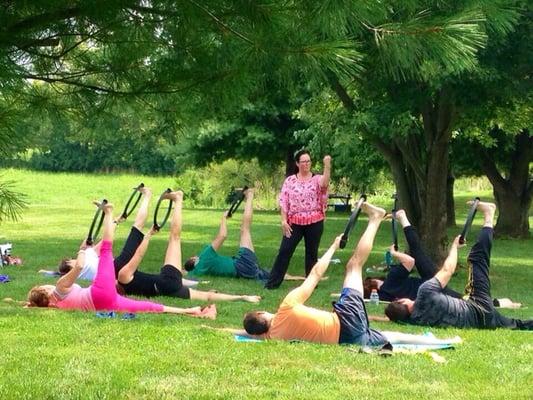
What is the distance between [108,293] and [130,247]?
1246 millimetres

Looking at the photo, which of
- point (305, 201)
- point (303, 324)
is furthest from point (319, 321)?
point (305, 201)

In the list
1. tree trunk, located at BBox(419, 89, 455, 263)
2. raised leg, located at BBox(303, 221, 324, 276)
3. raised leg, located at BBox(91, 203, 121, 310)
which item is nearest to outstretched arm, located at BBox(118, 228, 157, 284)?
raised leg, located at BBox(91, 203, 121, 310)

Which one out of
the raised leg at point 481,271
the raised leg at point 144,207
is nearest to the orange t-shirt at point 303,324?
the raised leg at point 481,271

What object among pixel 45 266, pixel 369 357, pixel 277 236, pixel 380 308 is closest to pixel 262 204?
pixel 277 236

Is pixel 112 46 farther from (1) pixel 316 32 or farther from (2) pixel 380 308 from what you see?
(2) pixel 380 308

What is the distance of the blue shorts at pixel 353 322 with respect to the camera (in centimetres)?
651

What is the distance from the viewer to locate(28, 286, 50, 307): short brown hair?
811 centimetres

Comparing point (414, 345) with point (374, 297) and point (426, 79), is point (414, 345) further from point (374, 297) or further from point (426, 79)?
point (374, 297)

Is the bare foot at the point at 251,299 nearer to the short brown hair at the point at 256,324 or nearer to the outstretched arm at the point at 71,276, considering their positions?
the outstretched arm at the point at 71,276

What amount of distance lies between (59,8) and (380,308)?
5937 millimetres

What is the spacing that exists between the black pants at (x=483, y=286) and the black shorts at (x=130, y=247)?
3521 mm

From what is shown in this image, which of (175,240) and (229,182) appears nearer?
(175,240)

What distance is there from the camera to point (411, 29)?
394cm

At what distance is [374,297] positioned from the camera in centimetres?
922
